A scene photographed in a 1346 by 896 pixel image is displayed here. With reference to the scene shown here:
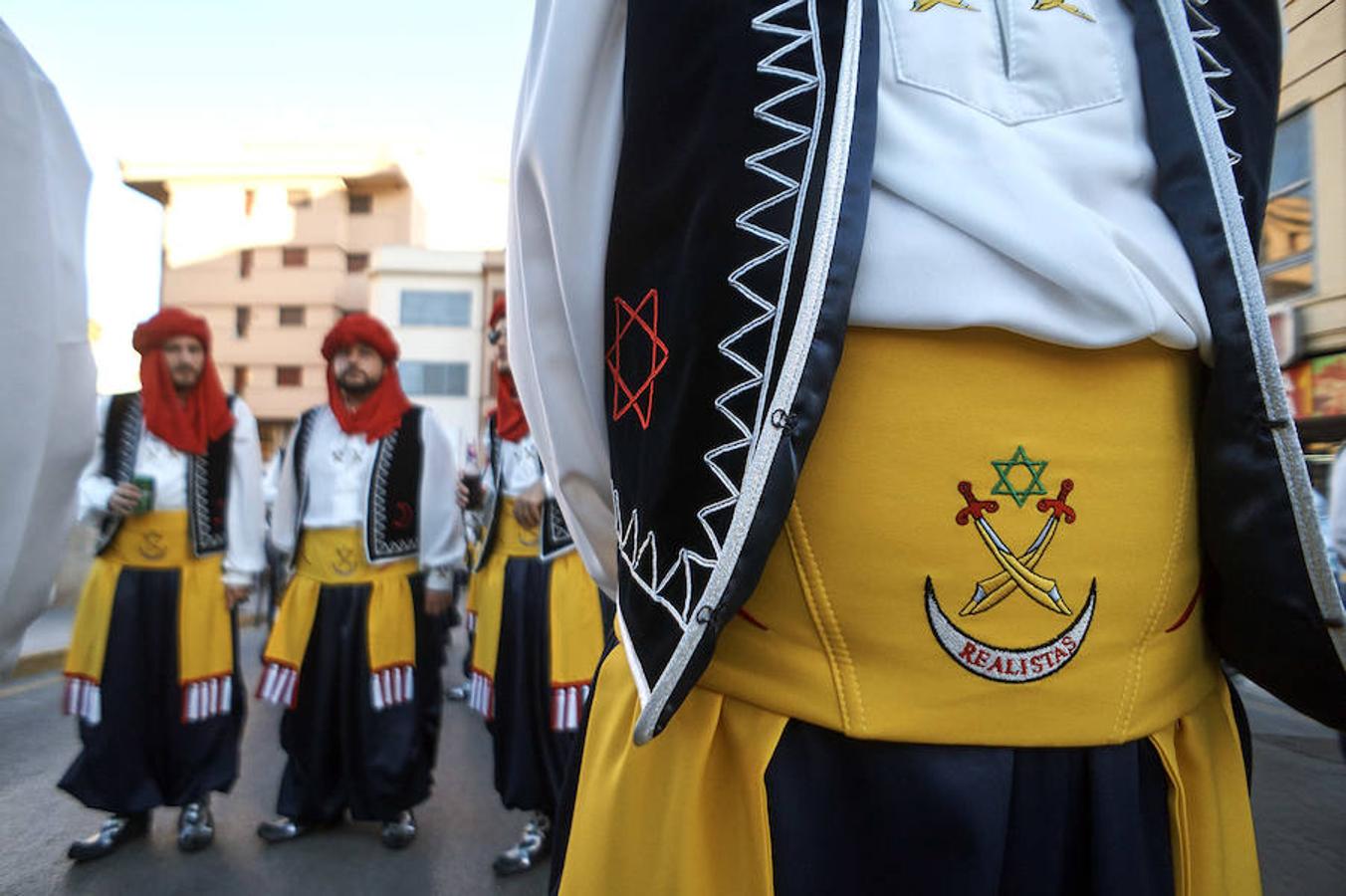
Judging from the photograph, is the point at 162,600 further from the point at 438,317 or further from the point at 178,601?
the point at 438,317

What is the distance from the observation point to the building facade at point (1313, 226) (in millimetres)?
8102

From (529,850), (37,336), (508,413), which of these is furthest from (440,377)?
(37,336)

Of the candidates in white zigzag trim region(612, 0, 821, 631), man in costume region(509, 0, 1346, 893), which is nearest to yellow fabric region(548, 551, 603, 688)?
man in costume region(509, 0, 1346, 893)

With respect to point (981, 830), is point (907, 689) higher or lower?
higher

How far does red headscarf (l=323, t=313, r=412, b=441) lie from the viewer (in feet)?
12.9

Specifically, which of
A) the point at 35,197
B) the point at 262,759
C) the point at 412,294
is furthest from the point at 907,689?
the point at 412,294

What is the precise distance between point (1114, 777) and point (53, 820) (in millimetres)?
4326

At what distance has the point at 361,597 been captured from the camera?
3.81m

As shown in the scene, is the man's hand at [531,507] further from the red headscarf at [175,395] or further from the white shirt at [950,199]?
the white shirt at [950,199]

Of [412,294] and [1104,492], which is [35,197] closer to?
[1104,492]

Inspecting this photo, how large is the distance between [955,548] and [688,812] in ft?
1.22

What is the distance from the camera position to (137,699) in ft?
11.8

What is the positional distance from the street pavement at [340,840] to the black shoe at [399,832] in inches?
1.8

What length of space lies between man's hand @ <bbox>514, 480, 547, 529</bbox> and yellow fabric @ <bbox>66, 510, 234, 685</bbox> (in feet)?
4.16
